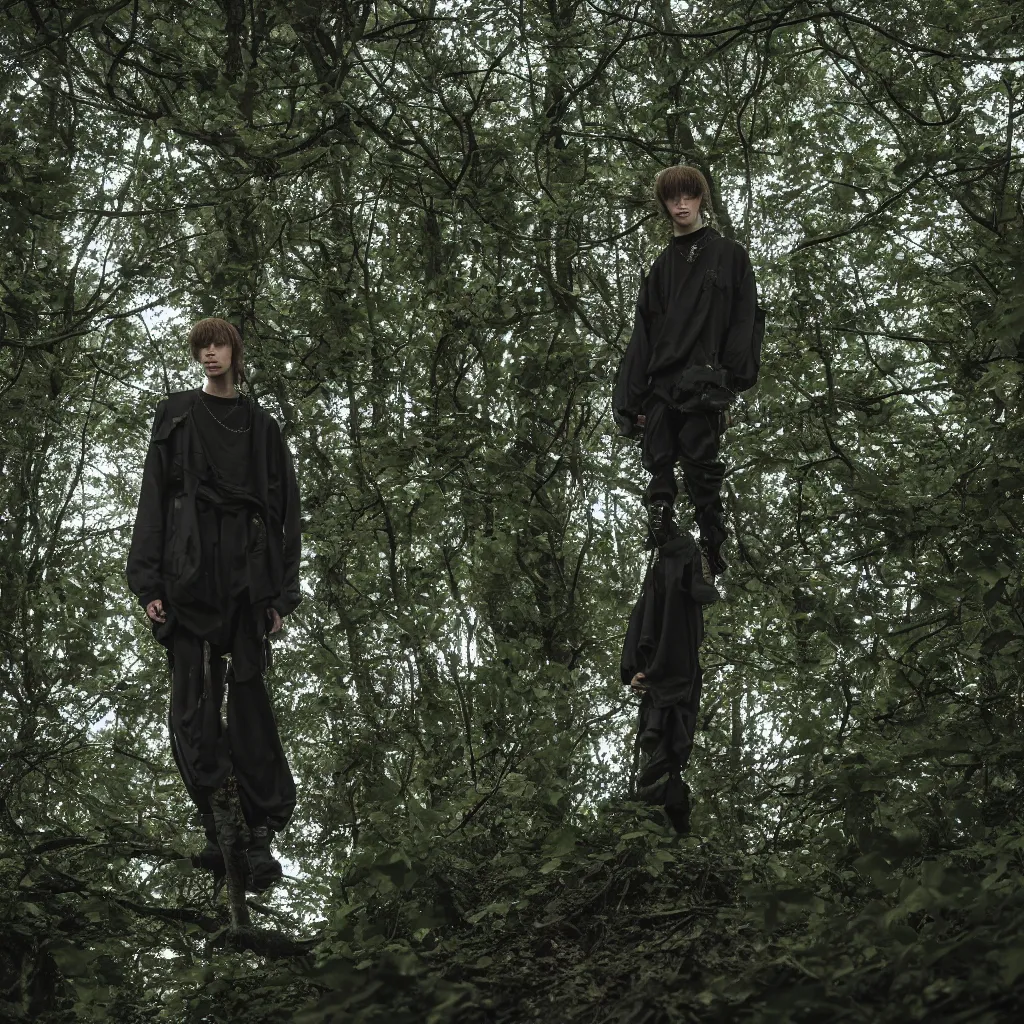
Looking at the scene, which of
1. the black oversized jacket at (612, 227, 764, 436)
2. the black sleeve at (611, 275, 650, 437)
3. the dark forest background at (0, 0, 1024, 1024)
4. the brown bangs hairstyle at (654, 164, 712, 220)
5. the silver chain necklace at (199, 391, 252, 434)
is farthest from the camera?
the dark forest background at (0, 0, 1024, 1024)

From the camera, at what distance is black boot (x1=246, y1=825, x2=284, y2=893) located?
6.46m

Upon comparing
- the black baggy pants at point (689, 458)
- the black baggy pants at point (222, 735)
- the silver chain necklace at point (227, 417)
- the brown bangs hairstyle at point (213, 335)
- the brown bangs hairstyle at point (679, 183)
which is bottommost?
the black baggy pants at point (222, 735)

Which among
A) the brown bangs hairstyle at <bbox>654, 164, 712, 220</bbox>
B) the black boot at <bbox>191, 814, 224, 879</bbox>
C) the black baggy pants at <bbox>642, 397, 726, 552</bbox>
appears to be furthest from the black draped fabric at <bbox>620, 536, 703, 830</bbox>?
the black boot at <bbox>191, 814, 224, 879</bbox>

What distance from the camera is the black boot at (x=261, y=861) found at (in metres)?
6.46

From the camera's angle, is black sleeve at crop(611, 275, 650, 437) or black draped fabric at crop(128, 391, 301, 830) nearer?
black draped fabric at crop(128, 391, 301, 830)

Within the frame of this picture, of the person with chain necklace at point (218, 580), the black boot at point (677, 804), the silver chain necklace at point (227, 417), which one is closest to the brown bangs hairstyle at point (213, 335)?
the person with chain necklace at point (218, 580)

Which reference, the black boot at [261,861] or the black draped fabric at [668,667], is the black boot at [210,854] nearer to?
the black boot at [261,861]

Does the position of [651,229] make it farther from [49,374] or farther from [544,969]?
[544,969]

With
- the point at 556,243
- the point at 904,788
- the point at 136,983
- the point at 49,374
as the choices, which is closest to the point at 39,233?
the point at 49,374

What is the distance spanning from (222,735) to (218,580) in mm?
615

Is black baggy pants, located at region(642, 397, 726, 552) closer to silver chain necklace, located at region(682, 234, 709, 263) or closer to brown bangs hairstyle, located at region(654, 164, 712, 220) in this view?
silver chain necklace, located at region(682, 234, 709, 263)

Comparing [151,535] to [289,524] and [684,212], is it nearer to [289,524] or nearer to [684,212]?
[289,524]

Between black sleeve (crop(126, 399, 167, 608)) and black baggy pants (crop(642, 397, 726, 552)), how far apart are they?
1.94 meters

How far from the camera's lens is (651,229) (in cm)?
1062
